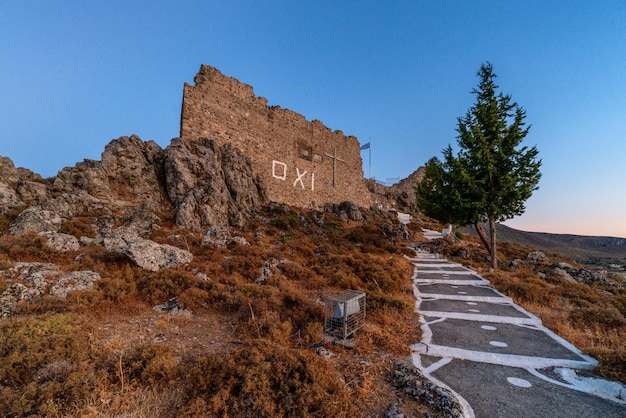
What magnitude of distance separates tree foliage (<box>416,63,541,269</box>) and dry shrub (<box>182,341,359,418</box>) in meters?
14.3

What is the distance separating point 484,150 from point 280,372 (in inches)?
629

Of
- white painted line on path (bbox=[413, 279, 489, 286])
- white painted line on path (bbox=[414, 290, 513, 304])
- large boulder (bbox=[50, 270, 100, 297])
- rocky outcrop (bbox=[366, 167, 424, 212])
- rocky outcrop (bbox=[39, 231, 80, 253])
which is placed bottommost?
white painted line on path (bbox=[414, 290, 513, 304])

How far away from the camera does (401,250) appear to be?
2016 centimetres

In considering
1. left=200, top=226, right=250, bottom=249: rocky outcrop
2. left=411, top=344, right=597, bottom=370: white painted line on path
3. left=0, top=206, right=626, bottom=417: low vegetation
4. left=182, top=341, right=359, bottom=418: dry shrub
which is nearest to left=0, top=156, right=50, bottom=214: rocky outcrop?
left=0, top=206, right=626, bottom=417: low vegetation

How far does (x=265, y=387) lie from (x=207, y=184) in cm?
1654

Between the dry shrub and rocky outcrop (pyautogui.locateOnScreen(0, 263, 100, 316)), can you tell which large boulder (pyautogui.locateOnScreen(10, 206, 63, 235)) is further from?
the dry shrub

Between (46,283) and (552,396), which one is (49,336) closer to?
(46,283)

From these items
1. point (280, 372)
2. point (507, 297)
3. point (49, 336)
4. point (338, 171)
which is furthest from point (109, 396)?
point (338, 171)

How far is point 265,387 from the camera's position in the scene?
4.21 meters

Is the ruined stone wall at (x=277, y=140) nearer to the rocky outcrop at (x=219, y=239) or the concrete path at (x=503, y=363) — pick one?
the rocky outcrop at (x=219, y=239)

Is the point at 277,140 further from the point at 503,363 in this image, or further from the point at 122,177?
the point at 503,363

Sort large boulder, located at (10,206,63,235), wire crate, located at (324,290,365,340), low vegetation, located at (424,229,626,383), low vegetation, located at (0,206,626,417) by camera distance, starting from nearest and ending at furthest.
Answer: low vegetation, located at (0,206,626,417) → low vegetation, located at (424,229,626,383) → wire crate, located at (324,290,365,340) → large boulder, located at (10,206,63,235)

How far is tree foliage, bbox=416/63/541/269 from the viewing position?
15125 millimetres

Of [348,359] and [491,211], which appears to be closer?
[348,359]
